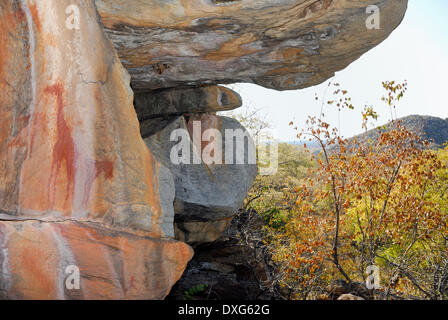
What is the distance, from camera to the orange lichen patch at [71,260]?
12.6ft

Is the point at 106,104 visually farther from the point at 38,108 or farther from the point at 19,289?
the point at 19,289

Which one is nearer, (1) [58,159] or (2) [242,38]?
(1) [58,159]

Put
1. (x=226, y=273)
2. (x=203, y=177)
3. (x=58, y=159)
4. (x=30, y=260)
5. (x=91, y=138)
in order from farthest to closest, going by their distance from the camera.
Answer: (x=226, y=273) → (x=203, y=177) → (x=91, y=138) → (x=58, y=159) → (x=30, y=260)

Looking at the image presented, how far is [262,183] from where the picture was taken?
55.9 ft

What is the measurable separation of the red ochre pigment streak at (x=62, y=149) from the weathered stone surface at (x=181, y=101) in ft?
16.2

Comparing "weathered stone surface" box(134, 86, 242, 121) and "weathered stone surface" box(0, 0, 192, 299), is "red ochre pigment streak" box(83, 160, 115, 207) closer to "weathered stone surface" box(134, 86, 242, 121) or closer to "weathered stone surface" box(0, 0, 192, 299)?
"weathered stone surface" box(0, 0, 192, 299)

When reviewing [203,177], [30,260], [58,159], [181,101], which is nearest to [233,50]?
[181,101]

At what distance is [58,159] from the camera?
4035 millimetres

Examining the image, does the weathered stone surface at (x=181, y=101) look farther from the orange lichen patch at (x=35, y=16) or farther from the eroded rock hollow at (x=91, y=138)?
the orange lichen patch at (x=35, y=16)

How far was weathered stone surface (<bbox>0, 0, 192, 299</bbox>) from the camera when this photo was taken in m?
3.87

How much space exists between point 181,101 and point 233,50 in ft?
8.93

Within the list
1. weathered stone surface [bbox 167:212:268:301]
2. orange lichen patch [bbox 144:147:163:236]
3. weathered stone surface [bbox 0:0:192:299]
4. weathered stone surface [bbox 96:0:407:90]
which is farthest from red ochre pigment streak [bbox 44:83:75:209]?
weathered stone surface [bbox 167:212:268:301]

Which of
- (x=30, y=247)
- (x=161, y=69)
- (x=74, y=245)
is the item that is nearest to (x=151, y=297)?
(x=74, y=245)

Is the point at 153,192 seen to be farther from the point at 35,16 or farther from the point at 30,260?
the point at 35,16
